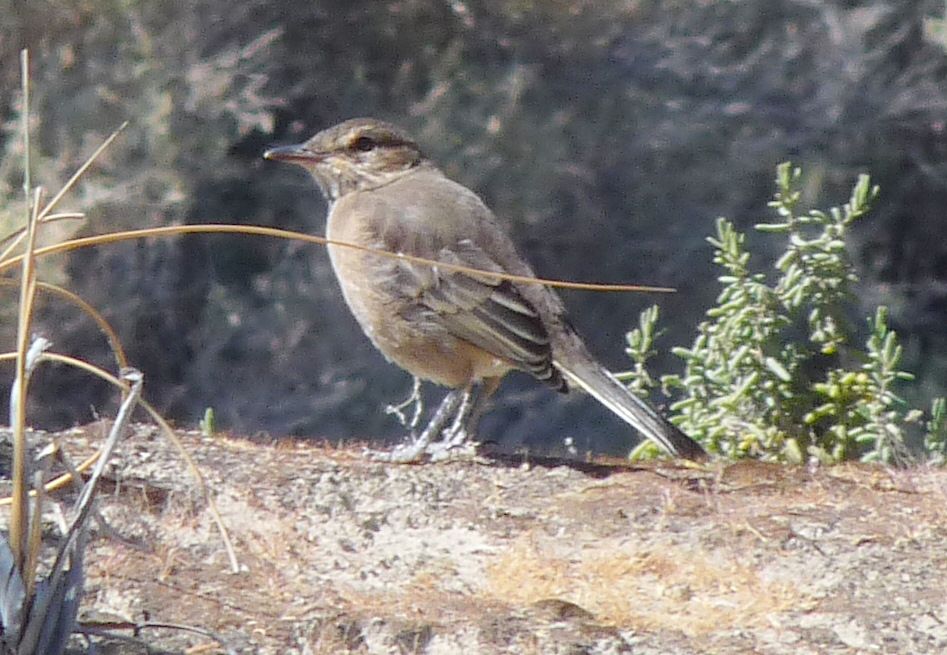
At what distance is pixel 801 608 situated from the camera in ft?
15.9

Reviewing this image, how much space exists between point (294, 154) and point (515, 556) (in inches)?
121

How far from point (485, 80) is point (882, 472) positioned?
641cm

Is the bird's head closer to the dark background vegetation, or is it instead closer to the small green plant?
the small green plant

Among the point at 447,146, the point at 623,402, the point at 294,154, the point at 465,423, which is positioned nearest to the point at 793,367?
the point at 623,402

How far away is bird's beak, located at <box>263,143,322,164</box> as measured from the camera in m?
7.76

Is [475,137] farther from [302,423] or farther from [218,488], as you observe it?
[218,488]

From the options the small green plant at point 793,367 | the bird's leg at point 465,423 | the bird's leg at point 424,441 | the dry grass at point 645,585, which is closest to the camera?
the dry grass at point 645,585

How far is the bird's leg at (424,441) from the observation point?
635cm

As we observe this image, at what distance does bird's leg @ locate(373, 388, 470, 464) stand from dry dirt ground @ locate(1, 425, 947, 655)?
184mm

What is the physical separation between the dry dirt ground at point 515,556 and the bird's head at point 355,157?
6.38ft

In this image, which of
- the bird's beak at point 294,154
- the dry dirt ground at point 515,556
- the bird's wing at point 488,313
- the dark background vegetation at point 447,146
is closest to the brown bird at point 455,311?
the bird's wing at point 488,313

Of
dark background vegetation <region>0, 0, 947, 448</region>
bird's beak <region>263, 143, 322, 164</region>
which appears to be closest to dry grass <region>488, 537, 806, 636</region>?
bird's beak <region>263, 143, 322, 164</region>

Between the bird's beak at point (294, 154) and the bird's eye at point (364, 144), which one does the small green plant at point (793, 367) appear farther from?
the bird's beak at point (294, 154)

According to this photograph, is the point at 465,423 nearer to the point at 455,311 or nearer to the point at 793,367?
the point at 455,311
